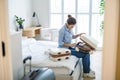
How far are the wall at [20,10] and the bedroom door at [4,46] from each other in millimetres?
3288

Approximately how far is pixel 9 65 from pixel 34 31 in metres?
3.94

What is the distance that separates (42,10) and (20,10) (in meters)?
0.81

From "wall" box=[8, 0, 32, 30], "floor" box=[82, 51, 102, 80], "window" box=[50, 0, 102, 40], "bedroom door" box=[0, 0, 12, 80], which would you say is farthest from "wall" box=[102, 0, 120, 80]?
"window" box=[50, 0, 102, 40]

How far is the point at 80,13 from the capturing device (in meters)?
5.85

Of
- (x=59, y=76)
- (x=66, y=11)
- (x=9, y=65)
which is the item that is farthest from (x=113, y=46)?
(x=66, y=11)

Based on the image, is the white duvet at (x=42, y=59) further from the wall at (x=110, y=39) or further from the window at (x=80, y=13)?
the window at (x=80, y=13)

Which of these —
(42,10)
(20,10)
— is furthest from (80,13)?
(20,10)

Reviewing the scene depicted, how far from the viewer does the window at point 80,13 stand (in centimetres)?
570

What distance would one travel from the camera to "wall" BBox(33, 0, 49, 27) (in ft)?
19.7

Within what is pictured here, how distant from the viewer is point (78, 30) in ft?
19.6

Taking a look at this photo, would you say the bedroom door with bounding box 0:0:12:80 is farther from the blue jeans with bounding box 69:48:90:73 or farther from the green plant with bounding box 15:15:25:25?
the green plant with bounding box 15:15:25:25

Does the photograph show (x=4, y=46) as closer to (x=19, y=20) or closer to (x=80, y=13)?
(x=19, y=20)

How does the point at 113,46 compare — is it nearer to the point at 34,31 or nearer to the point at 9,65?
the point at 9,65

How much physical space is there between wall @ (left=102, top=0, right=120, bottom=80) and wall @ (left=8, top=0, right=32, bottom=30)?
3856 millimetres
